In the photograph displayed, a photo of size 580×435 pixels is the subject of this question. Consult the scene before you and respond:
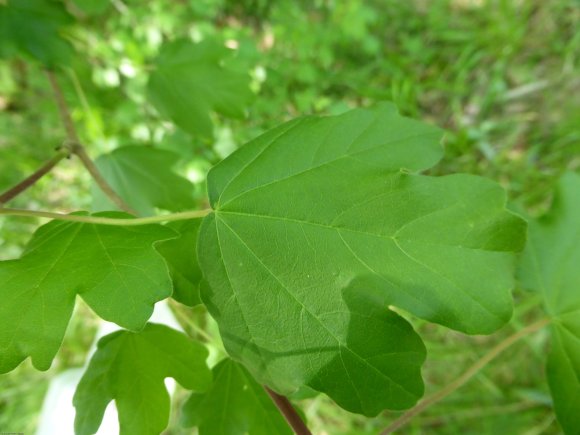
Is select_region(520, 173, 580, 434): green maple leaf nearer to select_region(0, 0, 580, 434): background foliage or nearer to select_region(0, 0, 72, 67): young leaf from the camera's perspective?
select_region(0, 0, 580, 434): background foliage

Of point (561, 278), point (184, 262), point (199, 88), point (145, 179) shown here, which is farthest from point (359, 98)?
point (184, 262)

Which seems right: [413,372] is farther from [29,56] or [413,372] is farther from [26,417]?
[26,417]

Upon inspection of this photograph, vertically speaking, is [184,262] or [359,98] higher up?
[184,262]

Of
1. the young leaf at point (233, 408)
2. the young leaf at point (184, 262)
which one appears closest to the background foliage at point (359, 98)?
the young leaf at point (233, 408)

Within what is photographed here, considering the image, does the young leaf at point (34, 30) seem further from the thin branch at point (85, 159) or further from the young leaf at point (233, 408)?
the young leaf at point (233, 408)

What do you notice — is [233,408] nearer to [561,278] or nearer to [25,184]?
[25,184]
